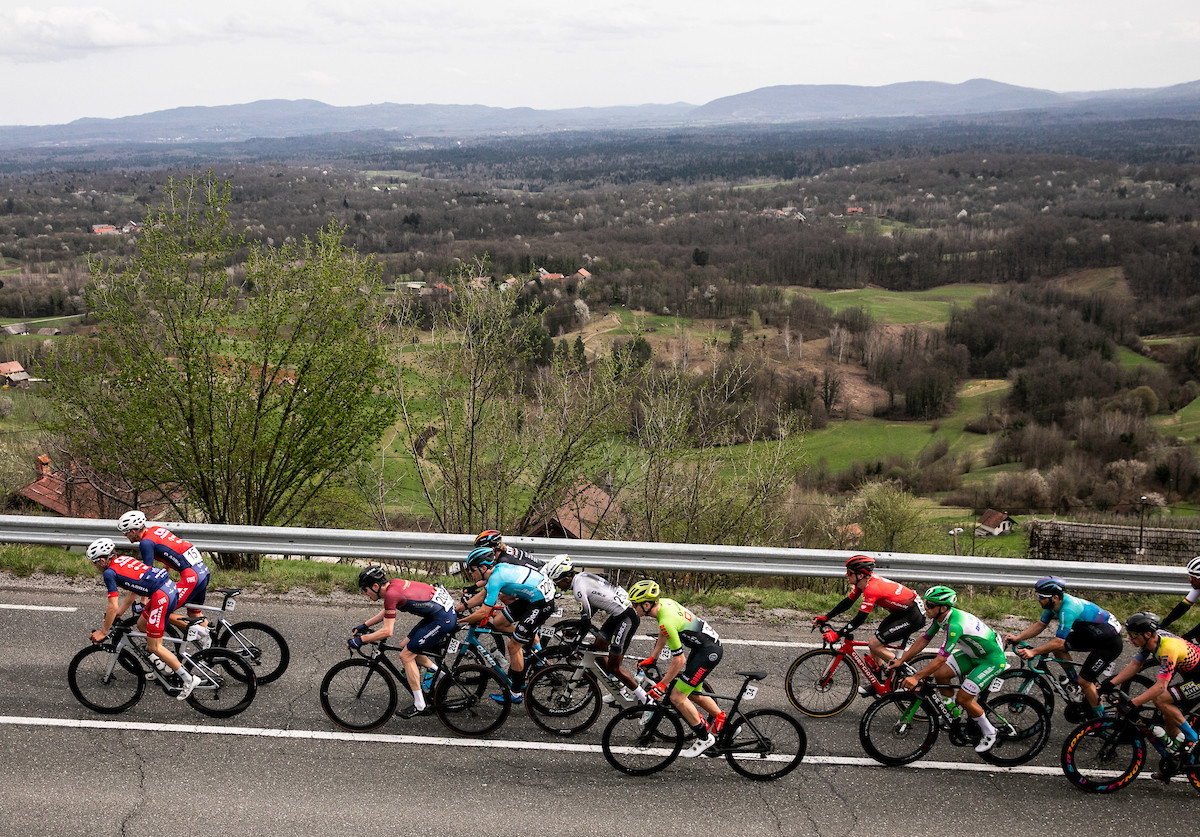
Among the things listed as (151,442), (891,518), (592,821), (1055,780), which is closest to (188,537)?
(151,442)

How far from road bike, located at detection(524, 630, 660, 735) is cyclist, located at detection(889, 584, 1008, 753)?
124 inches

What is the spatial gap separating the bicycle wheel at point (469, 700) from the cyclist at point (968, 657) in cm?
432

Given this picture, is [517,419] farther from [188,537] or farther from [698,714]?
[698,714]

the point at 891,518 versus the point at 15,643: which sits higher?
the point at 15,643

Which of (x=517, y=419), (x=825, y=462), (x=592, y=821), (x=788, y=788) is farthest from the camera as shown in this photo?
(x=825, y=462)

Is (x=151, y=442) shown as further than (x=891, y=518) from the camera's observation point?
No

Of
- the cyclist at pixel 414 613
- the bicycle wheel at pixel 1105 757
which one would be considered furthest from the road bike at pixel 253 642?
the bicycle wheel at pixel 1105 757

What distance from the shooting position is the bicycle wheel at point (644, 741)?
8.74 m

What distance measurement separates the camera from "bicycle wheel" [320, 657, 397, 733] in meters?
9.38

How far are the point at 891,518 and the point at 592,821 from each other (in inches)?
1533

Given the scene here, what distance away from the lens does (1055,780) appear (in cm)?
876

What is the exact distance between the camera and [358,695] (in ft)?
A: 31.3

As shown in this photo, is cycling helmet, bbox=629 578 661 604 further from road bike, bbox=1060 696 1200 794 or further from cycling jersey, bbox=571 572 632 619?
road bike, bbox=1060 696 1200 794

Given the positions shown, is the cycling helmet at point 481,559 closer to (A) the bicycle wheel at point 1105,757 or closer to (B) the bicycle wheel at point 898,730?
(B) the bicycle wheel at point 898,730
